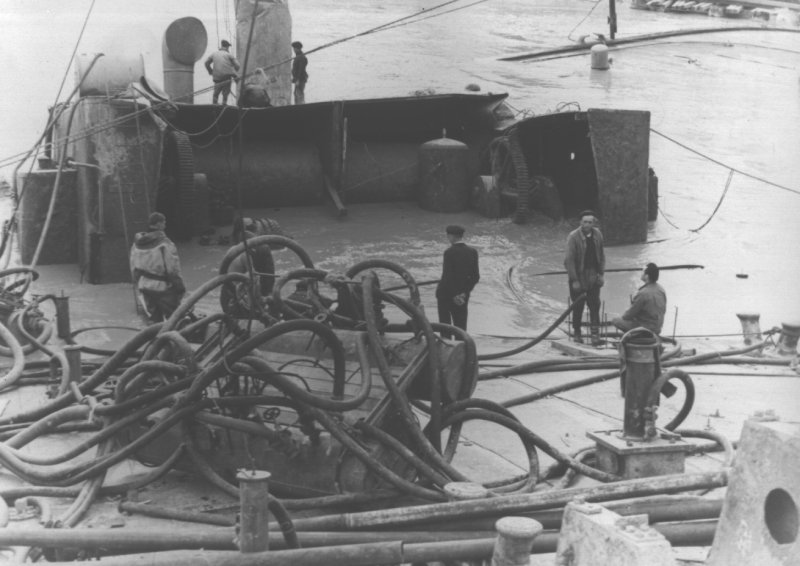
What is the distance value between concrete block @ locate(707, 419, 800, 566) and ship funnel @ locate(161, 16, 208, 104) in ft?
50.4

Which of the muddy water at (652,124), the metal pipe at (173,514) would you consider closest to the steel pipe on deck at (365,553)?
the metal pipe at (173,514)

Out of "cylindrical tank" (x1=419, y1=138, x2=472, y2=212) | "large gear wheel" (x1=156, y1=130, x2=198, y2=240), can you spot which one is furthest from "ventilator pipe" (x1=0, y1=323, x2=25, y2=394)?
"cylindrical tank" (x1=419, y1=138, x2=472, y2=212)

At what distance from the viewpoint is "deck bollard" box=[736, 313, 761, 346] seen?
12.2m

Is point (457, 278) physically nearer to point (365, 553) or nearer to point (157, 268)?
point (157, 268)

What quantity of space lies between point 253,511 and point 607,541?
169 cm

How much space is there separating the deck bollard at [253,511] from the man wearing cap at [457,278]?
5.99 m

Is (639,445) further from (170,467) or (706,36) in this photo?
(706,36)

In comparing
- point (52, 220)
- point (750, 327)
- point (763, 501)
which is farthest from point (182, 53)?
point (763, 501)

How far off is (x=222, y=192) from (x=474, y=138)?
4.86m

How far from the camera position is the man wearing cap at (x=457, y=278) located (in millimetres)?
11180

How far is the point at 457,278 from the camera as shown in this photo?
11.2 metres

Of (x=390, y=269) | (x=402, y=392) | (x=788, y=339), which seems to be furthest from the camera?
(x=788, y=339)

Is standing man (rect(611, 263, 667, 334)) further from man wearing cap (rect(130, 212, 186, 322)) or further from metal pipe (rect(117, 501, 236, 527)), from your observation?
metal pipe (rect(117, 501, 236, 527))

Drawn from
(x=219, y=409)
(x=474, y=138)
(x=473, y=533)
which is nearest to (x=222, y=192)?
(x=474, y=138)
